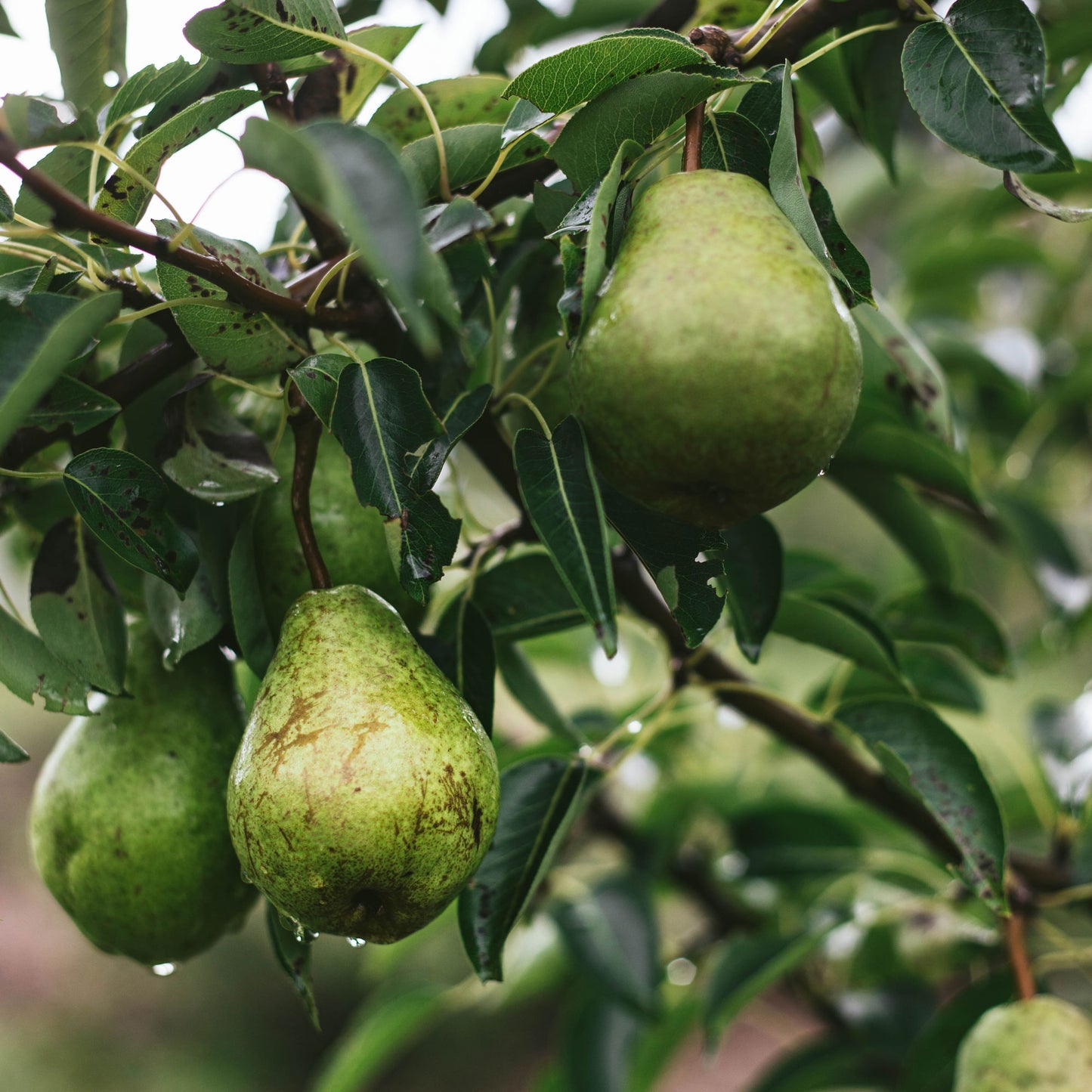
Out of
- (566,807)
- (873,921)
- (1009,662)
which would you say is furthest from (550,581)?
(873,921)

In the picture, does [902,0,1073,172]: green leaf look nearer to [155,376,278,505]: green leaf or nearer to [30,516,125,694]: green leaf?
[155,376,278,505]: green leaf

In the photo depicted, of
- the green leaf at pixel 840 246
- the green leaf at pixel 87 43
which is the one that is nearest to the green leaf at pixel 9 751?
the green leaf at pixel 87 43

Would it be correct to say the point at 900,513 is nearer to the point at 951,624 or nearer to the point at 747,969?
the point at 951,624

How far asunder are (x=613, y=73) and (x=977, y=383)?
1.10m

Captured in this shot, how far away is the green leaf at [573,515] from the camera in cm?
52

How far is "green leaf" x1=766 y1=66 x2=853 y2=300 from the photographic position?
542 millimetres

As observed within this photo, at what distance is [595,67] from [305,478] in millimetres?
309

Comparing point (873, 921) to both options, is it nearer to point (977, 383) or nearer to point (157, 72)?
point (977, 383)

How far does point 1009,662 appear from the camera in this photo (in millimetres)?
1073

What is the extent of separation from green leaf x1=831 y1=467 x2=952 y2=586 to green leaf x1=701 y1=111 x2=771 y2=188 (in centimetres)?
47

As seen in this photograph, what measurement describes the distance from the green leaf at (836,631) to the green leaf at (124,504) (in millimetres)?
517

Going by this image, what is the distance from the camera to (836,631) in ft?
2.89

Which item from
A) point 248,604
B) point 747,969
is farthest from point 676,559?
point 747,969

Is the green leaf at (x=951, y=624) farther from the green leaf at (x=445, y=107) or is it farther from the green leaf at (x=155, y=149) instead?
the green leaf at (x=155, y=149)
